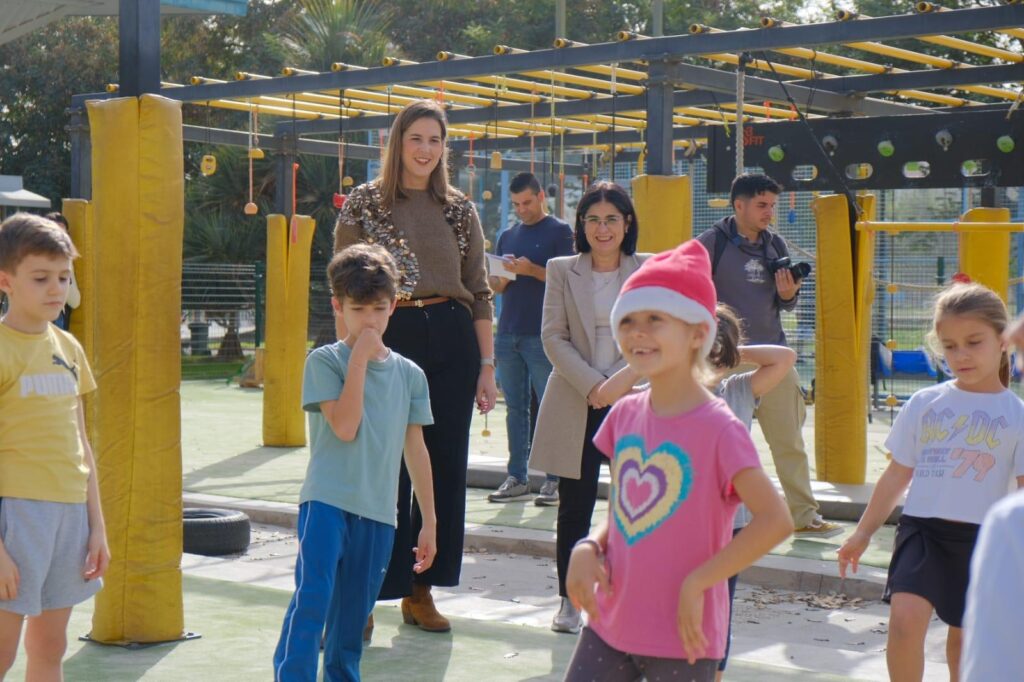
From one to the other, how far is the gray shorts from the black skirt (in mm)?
2212

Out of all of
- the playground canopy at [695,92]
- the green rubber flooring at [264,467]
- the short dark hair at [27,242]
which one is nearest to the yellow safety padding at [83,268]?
the playground canopy at [695,92]

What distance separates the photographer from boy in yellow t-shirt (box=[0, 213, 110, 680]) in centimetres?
379

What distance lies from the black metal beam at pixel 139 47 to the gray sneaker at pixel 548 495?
4853 mm

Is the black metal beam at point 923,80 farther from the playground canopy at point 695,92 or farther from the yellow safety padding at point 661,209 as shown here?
the yellow safety padding at point 661,209

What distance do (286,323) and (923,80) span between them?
5515 millimetres

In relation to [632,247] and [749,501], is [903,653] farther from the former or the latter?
[632,247]

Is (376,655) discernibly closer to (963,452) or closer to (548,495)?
(963,452)

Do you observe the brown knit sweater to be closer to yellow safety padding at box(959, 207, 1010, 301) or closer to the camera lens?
the camera lens

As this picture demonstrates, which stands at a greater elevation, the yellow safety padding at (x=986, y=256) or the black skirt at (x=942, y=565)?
the yellow safety padding at (x=986, y=256)

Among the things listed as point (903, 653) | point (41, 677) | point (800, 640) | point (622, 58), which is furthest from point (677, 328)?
point (622, 58)

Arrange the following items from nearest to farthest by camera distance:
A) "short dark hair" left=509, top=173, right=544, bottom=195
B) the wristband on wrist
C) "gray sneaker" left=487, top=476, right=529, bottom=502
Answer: the wristband on wrist → "short dark hair" left=509, top=173, right=544, bottom=195 → "gray sneaker" left=487, top=476, right=529, bottom=502

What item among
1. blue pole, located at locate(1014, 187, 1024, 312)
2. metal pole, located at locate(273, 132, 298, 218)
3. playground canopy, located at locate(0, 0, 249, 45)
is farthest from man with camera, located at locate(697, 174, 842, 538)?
blue pole, located at locate(1014, 187, 1024, 312)

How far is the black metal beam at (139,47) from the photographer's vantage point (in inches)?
209

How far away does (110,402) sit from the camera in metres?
5.24
